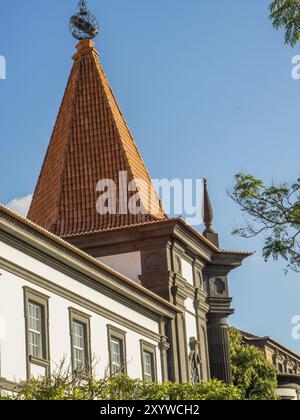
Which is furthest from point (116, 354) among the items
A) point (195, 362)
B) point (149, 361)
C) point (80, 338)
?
point (195, 362)

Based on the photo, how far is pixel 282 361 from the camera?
7475 cm

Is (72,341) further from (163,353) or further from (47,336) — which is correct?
(163,353)

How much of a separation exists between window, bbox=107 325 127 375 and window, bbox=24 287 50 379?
4113 mm

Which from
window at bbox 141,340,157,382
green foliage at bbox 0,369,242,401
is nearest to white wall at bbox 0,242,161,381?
window at bbox 141,340,157,382

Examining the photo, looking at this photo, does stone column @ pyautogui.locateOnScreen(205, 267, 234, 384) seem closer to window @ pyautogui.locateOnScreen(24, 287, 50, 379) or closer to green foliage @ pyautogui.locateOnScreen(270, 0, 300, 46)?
window @ pyautogui.locateOnScreen(24, 287, 50, 379)

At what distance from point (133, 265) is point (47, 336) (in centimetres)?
1060

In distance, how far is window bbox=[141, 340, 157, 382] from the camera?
33312 millimetres

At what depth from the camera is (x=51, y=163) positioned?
41906 mm

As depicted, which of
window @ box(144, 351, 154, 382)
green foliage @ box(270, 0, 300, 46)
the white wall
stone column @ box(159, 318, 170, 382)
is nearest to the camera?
green foliage @ box(270, 0, 300, 46)

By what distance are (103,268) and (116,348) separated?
2.49m

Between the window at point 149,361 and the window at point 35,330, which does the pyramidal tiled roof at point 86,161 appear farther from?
the window at point 35,330

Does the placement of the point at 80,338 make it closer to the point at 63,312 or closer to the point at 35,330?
the point at 63,312

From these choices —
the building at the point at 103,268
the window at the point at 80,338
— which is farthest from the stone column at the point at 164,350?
the window at the point at 80,338
